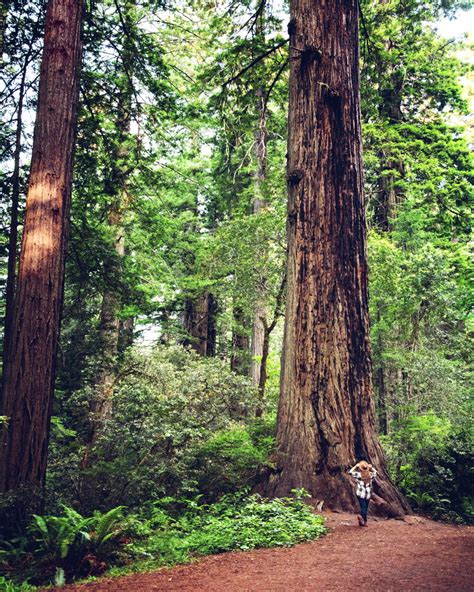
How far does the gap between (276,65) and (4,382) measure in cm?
827

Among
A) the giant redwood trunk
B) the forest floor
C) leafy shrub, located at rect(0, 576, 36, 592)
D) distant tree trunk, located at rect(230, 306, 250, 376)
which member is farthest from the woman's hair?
distant tree trunk, located at rect(230, 306, 250, 376)

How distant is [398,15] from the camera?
12148 millimetres

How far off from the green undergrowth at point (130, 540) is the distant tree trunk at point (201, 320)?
53.0 ft

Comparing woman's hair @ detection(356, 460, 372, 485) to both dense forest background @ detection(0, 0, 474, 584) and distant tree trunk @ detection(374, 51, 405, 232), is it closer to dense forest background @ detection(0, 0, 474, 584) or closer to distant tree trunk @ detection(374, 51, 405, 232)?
dense forest background @ detection(0, 0, 474, 584)

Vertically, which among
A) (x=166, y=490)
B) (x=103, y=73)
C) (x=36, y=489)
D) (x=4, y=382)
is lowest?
(x=166, y=490)

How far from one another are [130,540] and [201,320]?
57.1ft

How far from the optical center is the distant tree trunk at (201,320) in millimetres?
22172

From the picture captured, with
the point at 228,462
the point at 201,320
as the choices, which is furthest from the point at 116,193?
the point at 201,320

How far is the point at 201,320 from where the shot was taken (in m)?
22.6

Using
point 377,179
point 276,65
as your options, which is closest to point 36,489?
point 276,65

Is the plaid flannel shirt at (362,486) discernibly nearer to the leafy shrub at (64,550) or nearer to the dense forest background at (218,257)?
the dense forest background at (218,257)

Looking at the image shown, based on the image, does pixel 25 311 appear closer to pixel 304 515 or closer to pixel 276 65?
pixel 304 515

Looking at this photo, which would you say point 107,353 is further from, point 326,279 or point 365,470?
point 365,470

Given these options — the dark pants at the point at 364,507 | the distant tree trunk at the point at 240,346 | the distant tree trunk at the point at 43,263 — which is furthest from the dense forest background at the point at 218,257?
the distant tree trunk at the point at 240,346
